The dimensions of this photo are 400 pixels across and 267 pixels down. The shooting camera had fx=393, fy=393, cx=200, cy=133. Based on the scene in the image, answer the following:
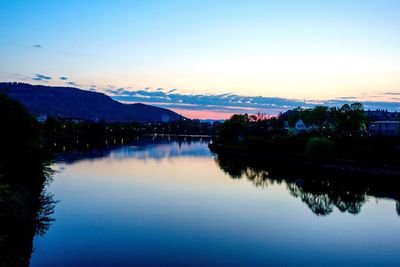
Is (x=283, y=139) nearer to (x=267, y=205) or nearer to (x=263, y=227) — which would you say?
(x=267, y=205)

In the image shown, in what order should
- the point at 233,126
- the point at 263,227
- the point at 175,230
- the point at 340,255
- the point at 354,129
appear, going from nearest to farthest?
1. the point at 340,255
2. the point at 175,230
3. the point at 263,227
4. the point at 354,129
5. the point at 233,126

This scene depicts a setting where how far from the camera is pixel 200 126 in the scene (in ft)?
633

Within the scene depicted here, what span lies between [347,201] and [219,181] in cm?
1198

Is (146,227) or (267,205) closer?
(146,227)

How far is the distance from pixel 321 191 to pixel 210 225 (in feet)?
48.6

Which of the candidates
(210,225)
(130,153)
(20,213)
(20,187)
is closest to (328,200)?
(210,225)

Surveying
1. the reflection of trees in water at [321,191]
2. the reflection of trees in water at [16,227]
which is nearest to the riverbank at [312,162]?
the reflection of trees in water at [321,191]

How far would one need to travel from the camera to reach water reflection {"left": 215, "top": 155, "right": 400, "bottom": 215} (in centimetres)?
2709

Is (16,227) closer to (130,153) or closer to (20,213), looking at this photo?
(20,213)

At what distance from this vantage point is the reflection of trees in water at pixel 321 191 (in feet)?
86.0

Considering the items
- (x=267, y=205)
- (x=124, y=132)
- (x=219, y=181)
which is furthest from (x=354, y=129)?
(x=124, y=132)

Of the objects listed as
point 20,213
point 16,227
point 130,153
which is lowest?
point 130,153

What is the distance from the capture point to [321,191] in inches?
1244

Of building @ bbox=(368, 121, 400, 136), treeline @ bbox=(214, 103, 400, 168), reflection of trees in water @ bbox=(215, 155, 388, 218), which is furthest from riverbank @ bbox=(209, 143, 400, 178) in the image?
building @ bbox=(368, 121, 400, 136)
